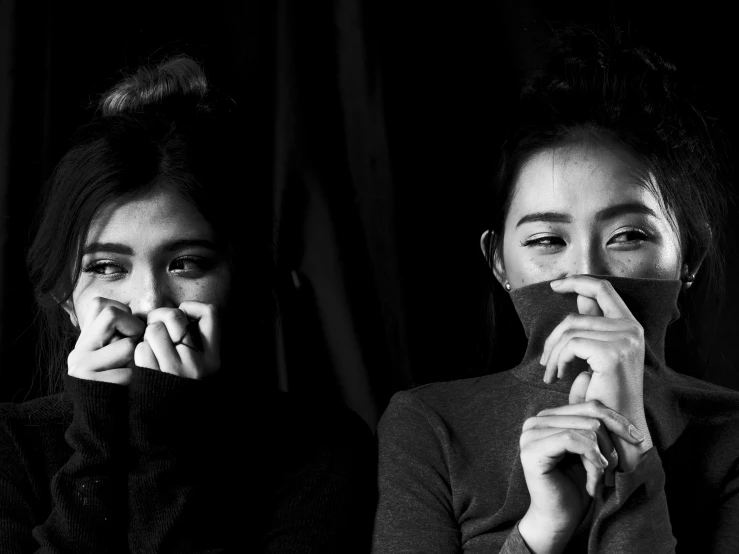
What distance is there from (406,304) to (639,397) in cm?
63

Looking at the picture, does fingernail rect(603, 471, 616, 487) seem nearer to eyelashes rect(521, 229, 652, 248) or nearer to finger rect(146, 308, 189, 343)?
eyelashes rect(521, 229, 652, 248)

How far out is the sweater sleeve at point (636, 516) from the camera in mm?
1172

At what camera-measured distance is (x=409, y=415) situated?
1486 millimetres


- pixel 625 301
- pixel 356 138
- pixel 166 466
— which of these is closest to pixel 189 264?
pixel 166 466

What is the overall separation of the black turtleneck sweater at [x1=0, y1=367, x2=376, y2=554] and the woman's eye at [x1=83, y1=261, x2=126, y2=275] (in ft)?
0.63

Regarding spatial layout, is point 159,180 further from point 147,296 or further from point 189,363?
point 189,363

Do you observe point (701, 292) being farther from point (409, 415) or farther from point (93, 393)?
point (93, 393)

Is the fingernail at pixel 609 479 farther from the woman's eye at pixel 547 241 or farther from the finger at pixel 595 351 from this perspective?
the woman's eye at pixel 547 241

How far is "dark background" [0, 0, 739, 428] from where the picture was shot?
1720mm

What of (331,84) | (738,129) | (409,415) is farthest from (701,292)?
(331,84)

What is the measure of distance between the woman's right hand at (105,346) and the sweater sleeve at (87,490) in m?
0.03

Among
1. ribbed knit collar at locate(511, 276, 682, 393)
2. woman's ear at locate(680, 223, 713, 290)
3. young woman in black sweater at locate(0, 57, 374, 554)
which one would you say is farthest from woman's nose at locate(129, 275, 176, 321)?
woman's ear at locate(680, 223, 713, 290)

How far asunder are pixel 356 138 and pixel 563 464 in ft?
2.68

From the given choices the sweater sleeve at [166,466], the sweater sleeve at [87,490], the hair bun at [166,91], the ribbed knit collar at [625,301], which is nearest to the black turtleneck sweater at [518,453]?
the ribbed knit collar at [625,301]
